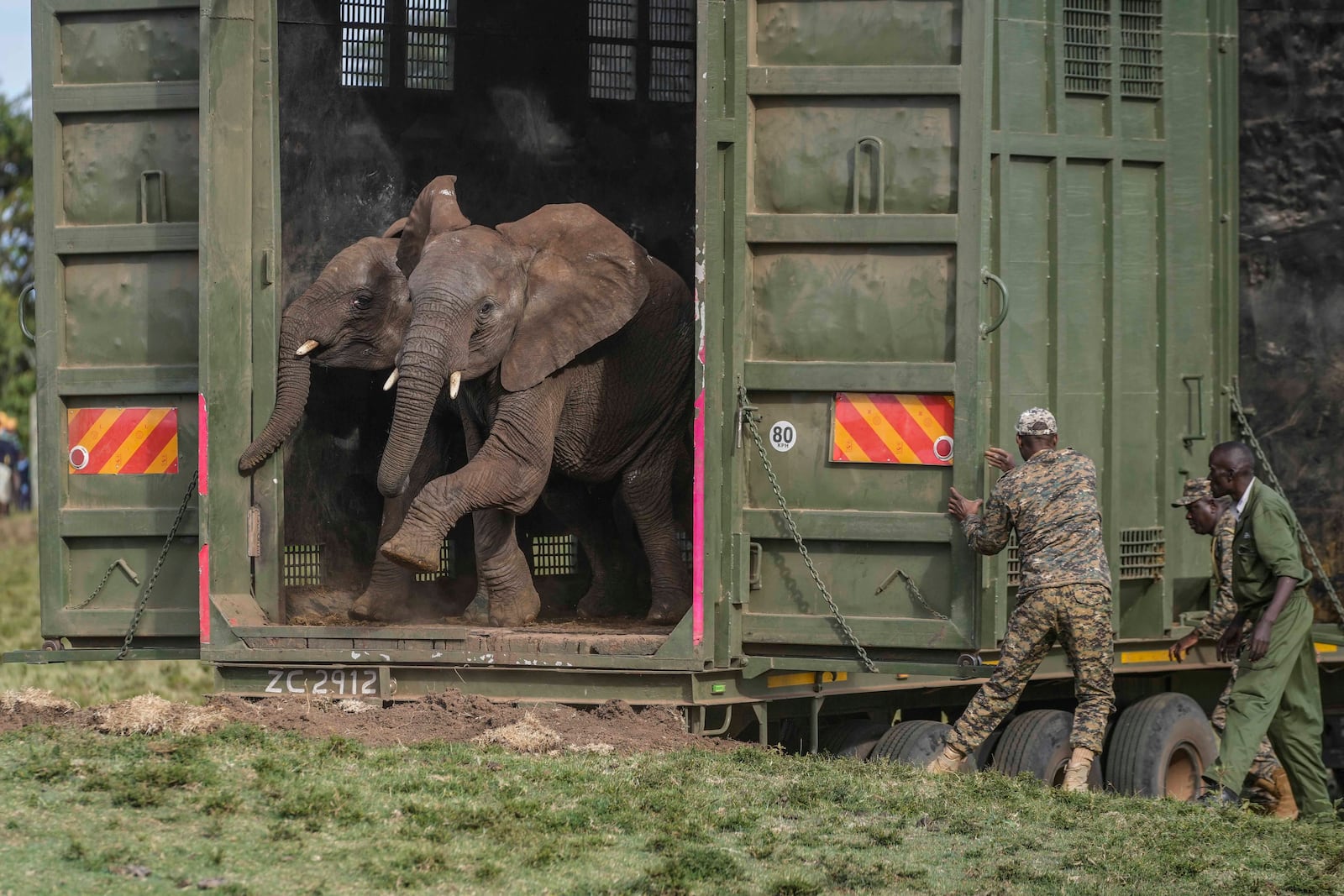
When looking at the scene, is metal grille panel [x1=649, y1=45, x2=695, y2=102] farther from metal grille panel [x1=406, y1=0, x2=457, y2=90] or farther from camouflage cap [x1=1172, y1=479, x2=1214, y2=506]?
camouflage cap [x1=1172, y1=479, x2=1214, y2=506]

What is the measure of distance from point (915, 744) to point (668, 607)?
1.93 m

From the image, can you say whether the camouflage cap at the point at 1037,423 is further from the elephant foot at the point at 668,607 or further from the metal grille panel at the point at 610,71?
the metal grille panel at the point at 610,71

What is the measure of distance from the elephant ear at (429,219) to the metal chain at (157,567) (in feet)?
5.86

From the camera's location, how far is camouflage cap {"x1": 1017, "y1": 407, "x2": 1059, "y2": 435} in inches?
337

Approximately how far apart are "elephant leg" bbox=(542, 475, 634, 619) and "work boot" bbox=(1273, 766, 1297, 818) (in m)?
3.66

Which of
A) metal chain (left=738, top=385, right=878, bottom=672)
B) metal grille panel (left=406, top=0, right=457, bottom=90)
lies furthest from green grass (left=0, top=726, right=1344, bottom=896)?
metal grille panel (left=406, top=0, right=457, bottom=90)

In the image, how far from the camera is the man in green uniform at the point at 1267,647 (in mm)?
8797

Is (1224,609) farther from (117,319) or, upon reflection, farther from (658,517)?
(117,319)

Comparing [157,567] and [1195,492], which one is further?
[1195,492]

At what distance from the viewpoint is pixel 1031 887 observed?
6.35 m

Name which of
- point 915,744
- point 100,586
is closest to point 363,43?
point 100,586

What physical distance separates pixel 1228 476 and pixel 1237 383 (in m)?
1.35

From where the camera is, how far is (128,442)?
906 centimetres

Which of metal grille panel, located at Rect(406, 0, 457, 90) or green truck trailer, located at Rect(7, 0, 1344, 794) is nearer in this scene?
green truck trailer, located at Rect(7, 0, 1344, 794)
